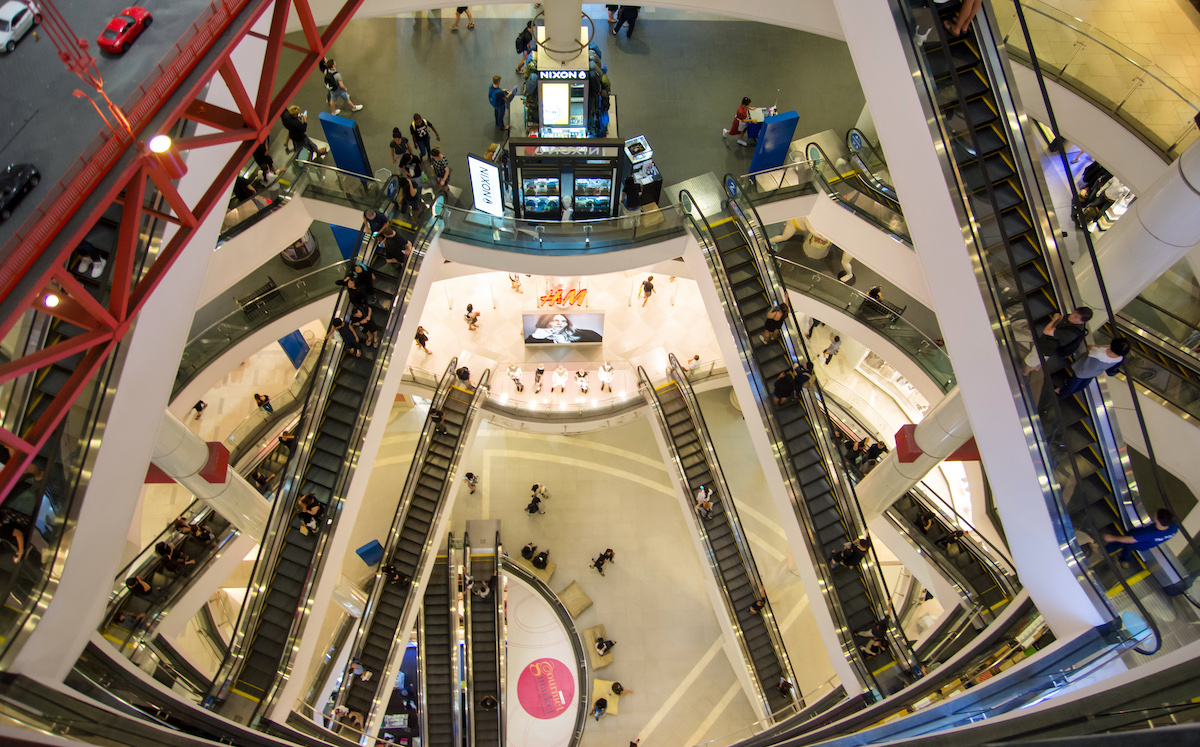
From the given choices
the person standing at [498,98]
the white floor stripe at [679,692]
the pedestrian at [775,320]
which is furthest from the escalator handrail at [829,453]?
the white floor stripe at [679,692]

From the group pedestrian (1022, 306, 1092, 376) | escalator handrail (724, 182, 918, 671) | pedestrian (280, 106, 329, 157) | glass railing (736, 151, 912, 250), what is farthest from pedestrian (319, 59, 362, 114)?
pedestrian (1022, 306, 1092, 376)

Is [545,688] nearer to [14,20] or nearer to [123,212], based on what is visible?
[123,212]

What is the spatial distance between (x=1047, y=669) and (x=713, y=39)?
15780 mm

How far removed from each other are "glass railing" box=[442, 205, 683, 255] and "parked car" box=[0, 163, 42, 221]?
8845mm

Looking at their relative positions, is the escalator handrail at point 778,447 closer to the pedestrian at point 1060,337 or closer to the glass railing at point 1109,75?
the pedestrian at point 1060,337

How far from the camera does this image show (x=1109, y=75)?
11.3 metres

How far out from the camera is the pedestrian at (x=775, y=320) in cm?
1234

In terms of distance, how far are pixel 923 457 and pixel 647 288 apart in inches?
379

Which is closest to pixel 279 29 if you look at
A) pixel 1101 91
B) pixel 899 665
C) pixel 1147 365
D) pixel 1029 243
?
pixel 1029 243

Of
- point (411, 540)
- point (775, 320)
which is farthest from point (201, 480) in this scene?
point (775, 320)

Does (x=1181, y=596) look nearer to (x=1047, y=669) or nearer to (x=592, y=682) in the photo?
(x=1047, y=669)

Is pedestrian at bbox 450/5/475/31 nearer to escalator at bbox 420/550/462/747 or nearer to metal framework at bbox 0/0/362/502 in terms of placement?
metal framework at bbox 0/0/362/502

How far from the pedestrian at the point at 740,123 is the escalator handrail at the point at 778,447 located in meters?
2.71

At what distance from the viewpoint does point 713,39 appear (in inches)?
705
